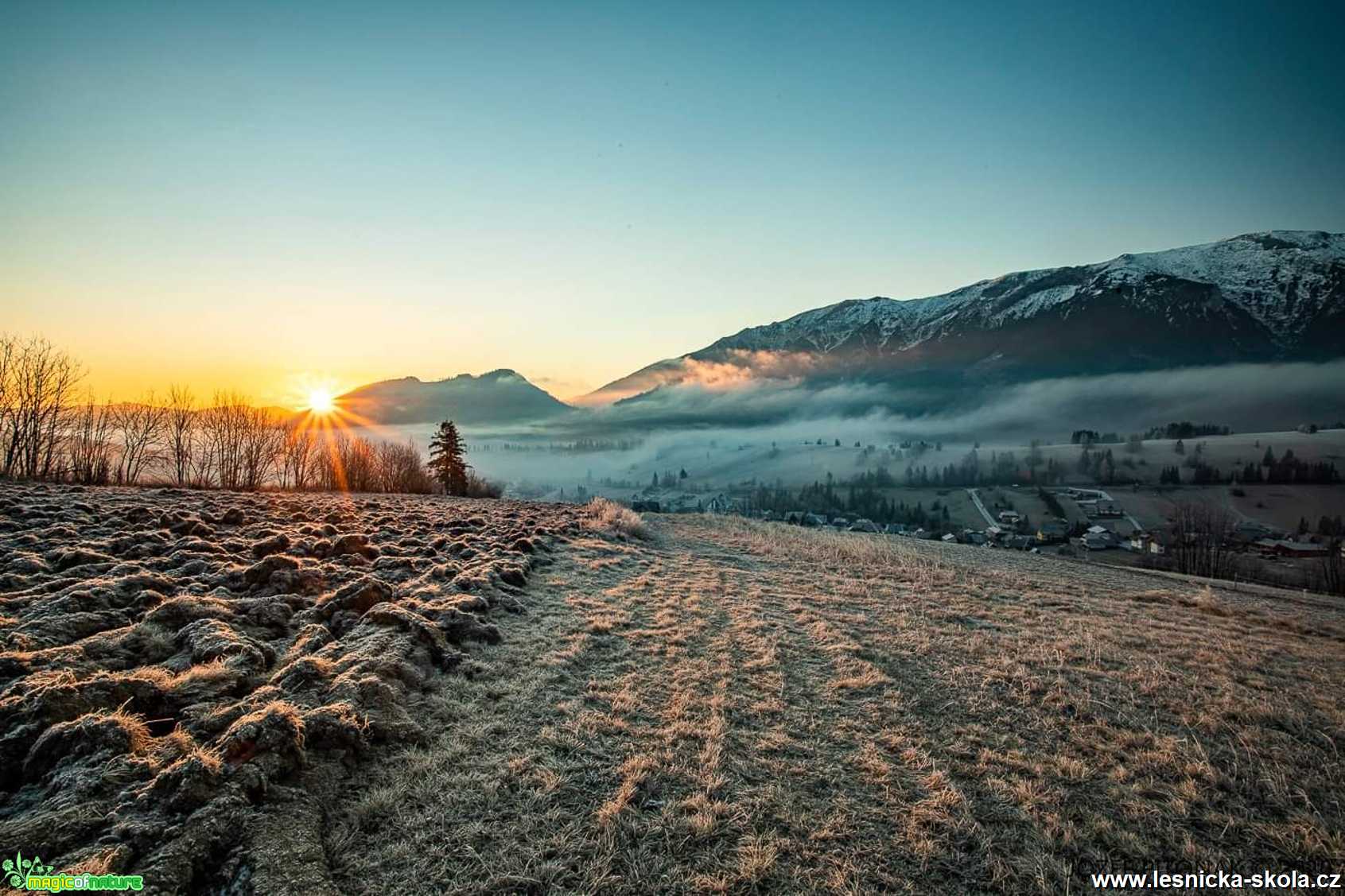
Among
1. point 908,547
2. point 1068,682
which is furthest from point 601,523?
point 1068,682

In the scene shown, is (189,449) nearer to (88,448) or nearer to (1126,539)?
(88,448)

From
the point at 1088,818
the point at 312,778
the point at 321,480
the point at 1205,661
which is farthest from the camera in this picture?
the point at 321,480

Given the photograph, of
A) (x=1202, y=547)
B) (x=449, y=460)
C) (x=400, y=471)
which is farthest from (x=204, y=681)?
(x=1202, y=547)

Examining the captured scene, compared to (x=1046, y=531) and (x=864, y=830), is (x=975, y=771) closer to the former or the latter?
(x=864, y=830)

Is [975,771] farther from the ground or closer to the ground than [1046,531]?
farther from the ground

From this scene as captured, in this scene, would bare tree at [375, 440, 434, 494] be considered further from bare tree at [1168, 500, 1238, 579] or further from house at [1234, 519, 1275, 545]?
house at [1234, 519, 1275, 545]

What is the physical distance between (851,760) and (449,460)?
211 feet

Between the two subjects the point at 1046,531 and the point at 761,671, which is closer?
the point at 761,671

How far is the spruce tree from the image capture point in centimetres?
6312

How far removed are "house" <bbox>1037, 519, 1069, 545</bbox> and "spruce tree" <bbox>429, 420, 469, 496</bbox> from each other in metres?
81.9

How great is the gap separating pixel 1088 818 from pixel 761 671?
16.4 feet

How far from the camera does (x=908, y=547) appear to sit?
29.2 m

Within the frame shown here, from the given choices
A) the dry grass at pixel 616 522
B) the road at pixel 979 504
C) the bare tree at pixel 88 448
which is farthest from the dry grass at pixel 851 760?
the road at pixel 979 504

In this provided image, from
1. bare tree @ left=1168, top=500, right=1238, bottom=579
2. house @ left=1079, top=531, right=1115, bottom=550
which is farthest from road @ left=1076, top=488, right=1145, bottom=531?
bare tree @ left=1168, top=500, right=1238, bottom=579
